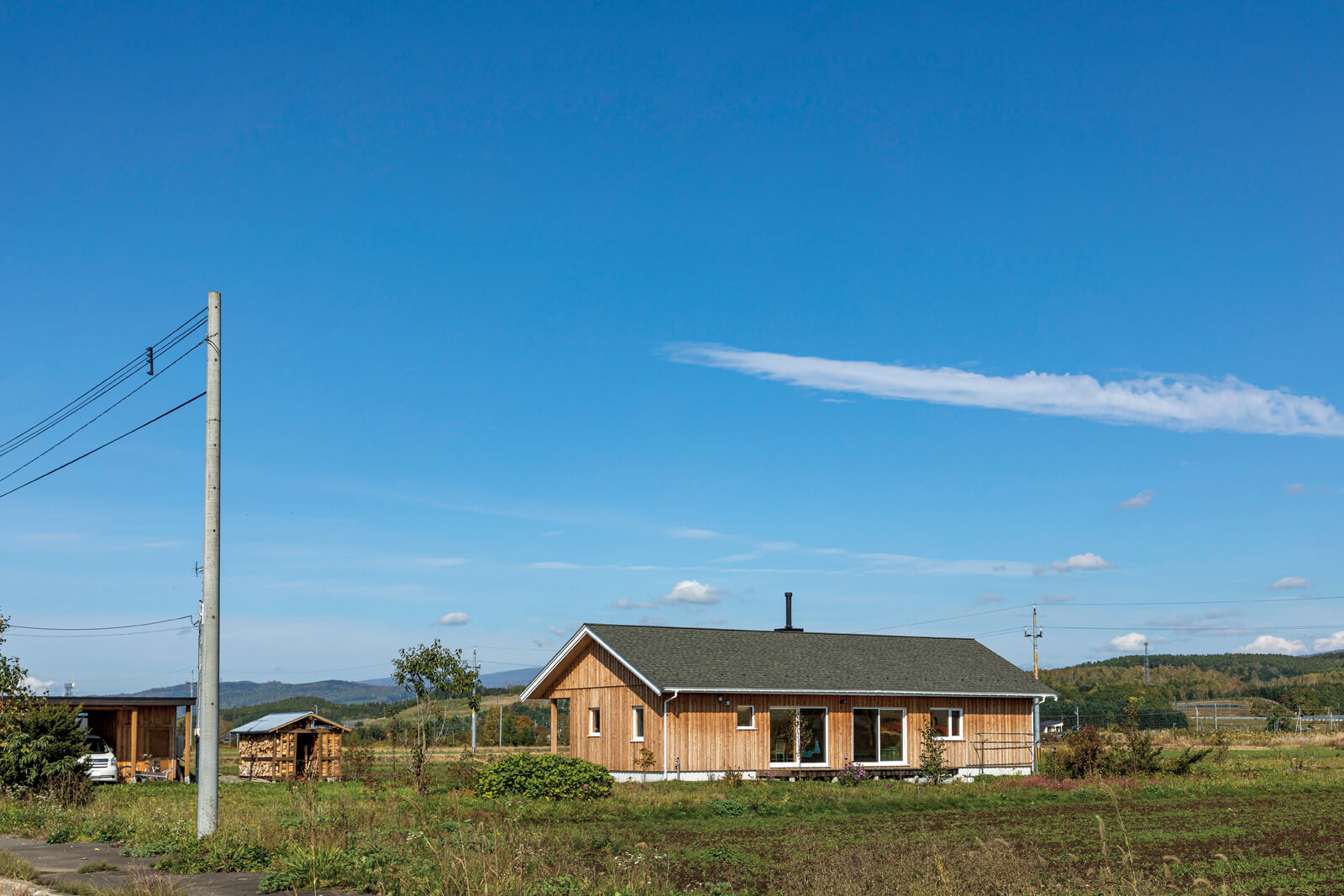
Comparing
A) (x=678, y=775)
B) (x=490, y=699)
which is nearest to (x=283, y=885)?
(x=678, y=775)

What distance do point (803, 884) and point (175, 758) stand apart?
3707 centimetres

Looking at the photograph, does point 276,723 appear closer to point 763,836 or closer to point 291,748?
point 291,748

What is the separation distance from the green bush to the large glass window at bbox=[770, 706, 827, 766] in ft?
26.7

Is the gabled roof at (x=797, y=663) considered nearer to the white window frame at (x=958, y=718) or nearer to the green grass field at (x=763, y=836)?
the white window frame at (x=958, y=718)

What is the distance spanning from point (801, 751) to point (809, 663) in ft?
11.7

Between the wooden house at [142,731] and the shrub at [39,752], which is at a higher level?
the shrub at [39,752]

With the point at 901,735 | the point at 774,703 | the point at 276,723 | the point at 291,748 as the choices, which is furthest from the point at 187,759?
the point at 901,735

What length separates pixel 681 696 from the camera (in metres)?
32.7

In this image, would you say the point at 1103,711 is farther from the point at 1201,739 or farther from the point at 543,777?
the point at 543,777

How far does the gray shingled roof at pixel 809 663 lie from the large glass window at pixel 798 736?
97 cm

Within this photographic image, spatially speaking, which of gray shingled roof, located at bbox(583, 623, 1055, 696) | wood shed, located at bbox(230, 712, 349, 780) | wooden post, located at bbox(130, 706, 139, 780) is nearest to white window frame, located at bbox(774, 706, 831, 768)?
gray shingled roof, located at bbox(583, 623, 1055, 696)

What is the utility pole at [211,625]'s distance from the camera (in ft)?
48.9

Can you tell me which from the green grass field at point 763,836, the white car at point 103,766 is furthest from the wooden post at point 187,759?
the green grass field at point 763,836

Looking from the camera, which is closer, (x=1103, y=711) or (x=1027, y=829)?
(x=1027, y=829)
